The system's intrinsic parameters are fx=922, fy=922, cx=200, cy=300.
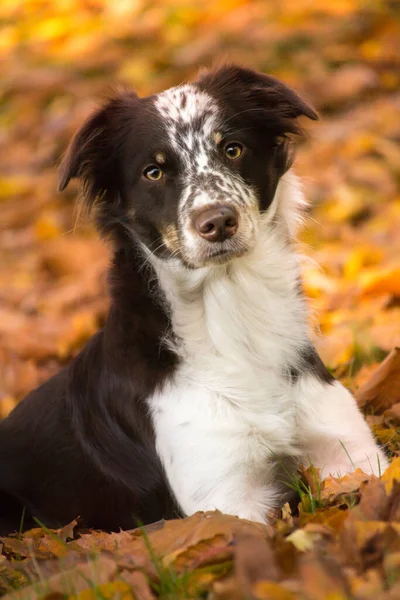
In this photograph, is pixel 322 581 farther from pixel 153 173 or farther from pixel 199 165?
pixel 153 173

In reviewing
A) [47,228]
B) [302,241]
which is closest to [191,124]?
[302,241]

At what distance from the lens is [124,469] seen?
3574 millimetres

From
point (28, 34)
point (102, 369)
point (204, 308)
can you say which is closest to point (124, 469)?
point (102, 369)

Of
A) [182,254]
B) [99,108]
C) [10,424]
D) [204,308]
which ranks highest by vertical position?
[99,108]

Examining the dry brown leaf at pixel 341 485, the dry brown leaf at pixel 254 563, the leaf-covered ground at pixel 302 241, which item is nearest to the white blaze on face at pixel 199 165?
the leaf-covered ground at pixel 302 241

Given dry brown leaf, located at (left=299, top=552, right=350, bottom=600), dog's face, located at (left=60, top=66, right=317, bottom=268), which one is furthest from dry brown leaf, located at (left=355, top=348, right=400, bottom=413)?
dry brown leaf, located at (left=299, top=552, right=350, bottom=600)

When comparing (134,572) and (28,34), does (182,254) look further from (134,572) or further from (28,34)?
(28,34)

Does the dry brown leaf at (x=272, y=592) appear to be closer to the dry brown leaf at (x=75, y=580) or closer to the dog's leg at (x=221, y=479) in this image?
the dry brown leaf at (x=75, y=580)

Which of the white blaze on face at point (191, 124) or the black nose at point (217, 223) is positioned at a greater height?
the white blaze on face at point (191, 124)

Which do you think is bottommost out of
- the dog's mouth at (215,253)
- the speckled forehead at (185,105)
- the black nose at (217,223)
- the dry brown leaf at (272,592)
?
the dry brown leaf at (272,592)

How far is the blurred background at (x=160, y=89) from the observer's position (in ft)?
20.4

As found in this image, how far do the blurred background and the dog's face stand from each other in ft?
4.64

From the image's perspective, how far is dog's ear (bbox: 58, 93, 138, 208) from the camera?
12.3 ft

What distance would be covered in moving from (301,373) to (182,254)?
0.65 metres
